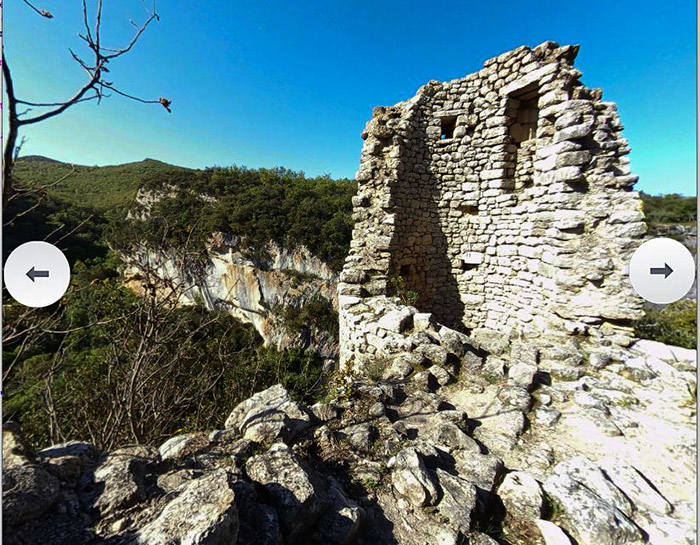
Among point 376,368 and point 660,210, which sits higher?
point 660,210

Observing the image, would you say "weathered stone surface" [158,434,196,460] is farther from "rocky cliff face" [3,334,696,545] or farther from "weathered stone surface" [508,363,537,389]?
"weathered stone surface" [508,363,537,389]

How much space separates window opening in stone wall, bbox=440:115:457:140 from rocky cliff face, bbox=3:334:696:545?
15.7ft

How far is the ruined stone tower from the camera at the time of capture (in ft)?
13.7

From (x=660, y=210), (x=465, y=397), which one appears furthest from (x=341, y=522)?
(x=660, y=210)

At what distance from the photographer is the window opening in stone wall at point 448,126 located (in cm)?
584

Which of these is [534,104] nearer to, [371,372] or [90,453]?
[371,372]

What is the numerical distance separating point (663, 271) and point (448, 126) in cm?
495

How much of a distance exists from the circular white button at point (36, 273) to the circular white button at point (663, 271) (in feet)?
12.2

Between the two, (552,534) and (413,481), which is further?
(413,481)

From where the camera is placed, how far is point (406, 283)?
593 cm

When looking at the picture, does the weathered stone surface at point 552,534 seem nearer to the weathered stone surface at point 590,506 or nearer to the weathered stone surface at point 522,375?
the weathered stone surface at point 590,506

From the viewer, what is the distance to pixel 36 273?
4.54ft

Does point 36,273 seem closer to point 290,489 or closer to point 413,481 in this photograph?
point 290,489

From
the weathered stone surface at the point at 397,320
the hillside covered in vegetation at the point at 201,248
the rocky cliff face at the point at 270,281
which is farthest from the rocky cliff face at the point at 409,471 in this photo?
the rocky cliff face at the point at 270,281
